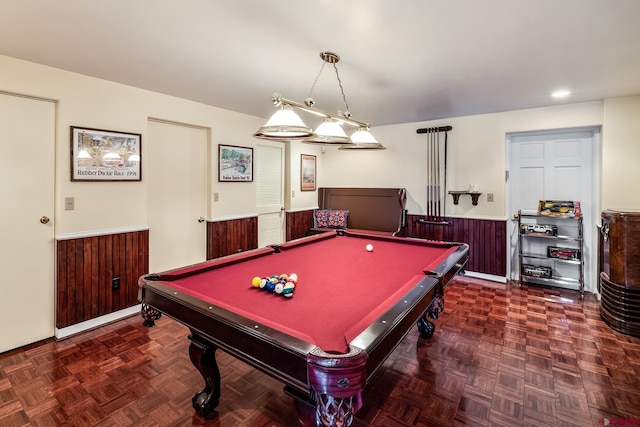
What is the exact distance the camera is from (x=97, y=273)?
9.55ft

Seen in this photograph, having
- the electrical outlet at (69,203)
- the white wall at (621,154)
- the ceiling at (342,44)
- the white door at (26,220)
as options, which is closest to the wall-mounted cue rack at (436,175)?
the ceiling at (342,44)

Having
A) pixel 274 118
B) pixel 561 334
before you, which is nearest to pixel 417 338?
pixel 561 334

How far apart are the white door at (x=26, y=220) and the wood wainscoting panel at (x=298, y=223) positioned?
3029 mm

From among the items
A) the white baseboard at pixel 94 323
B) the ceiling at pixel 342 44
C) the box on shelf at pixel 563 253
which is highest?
the ceiling at pixel 342 44

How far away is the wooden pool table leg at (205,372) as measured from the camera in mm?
1720

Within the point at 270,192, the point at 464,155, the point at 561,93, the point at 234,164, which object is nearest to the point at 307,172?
the point at 270,192

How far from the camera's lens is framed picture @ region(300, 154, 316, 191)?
5363mm

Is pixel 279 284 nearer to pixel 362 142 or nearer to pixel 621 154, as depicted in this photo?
pixel 362 142

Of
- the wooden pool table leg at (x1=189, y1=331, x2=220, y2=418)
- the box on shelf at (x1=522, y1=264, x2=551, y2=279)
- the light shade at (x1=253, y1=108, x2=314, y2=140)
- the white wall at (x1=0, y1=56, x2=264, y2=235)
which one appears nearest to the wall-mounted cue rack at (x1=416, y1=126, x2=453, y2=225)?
the box on shelf at (x1=522, y1=264, x2=551, y2=279)

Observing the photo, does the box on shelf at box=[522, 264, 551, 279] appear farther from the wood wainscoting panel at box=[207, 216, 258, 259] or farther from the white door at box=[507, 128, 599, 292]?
the wood wainscoting panel at box=[207, 216, 258, 259]

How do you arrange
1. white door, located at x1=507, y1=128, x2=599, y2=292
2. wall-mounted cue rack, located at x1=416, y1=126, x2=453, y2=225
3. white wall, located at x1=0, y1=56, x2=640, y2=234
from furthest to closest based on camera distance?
wall-mounted cue rack, located at x1=416, y1=126, x2=453, y2=225 → white door, located at x1=507, y1=128, x2=599, y2=292 → white wall, located at x1=0, y1=56, x2=640, y2=234

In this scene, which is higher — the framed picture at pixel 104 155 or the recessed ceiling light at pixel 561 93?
the recessed ceiling light at pixel 561 93

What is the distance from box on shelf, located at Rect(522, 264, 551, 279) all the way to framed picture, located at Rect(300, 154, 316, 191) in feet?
11.3

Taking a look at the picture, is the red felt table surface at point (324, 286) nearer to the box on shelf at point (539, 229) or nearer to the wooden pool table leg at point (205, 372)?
the wooden pool table leg at point (205, 372)
